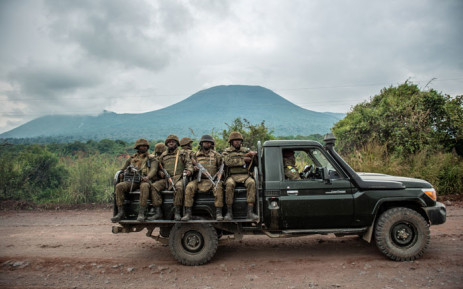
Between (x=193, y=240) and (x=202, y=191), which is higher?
(x=202, y=191)

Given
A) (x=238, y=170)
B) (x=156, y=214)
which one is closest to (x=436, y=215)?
(x=238, y=170)

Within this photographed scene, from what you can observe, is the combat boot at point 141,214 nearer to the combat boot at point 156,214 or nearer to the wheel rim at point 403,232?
the combat boot at point 156,214

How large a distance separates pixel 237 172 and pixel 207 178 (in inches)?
21.7

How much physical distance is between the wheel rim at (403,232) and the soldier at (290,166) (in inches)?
70.4

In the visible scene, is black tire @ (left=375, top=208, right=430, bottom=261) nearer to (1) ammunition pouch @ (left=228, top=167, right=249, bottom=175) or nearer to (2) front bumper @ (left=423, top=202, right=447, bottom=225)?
(2) front bumper @ (left=423, top=202, right=447, bottom=225)

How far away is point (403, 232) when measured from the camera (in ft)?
15.8

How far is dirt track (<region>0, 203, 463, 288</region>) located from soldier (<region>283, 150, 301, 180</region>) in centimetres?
145

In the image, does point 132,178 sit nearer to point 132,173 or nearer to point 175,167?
point 132,173

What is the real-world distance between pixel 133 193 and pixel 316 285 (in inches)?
130

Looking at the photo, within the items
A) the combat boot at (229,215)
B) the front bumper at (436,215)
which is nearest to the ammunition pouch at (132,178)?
the combat boot at (229,215)

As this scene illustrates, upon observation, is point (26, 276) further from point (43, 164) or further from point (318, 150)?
point (43, 164)

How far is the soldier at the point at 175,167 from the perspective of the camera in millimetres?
4957

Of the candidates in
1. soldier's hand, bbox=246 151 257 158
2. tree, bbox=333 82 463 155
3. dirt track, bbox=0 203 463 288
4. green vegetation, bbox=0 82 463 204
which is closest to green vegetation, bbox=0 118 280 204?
green vegetation, bbox=0 82 463 204

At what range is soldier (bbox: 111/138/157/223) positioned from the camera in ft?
16.1
